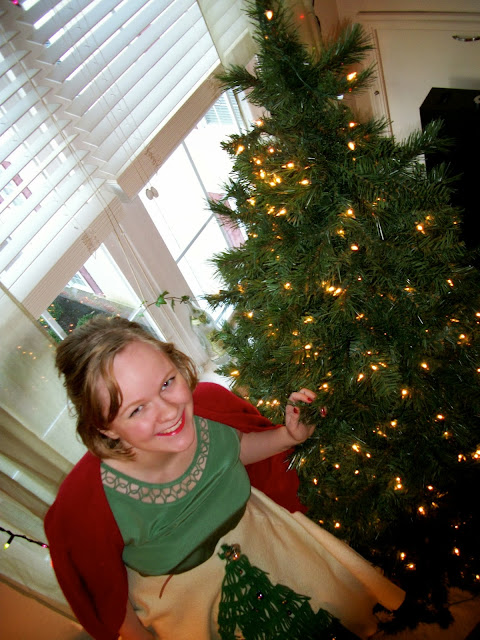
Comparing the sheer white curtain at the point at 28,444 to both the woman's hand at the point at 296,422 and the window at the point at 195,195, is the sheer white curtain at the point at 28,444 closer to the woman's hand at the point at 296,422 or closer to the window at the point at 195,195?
the woman's hand at the point at 296,422

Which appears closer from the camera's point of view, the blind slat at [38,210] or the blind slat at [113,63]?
the blind slat at [38,210]

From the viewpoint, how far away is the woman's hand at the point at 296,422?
110 centimetres

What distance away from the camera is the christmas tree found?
37.2 inches

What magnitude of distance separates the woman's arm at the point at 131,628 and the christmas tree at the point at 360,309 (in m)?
0.60

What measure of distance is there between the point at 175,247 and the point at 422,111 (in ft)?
5.17

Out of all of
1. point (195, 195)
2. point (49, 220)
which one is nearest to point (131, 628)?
point (49, 220)

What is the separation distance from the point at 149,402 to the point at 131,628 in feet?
2.12

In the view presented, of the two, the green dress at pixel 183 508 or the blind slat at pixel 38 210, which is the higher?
the blind slat at pixel 38 210

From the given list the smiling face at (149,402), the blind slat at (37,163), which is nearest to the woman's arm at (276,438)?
the smiling face at (149,402)

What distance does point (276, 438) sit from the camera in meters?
1.20

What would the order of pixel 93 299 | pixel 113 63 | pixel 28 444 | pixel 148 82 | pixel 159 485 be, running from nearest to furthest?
pixel 159 485, pixel 28 444, pixel 113 63, pixel 148 82, pixel 93 299

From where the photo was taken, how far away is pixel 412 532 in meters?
1.44

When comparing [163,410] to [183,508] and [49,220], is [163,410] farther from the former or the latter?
[49,220]

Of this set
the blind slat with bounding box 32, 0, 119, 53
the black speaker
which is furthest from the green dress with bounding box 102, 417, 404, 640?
the black speaker
